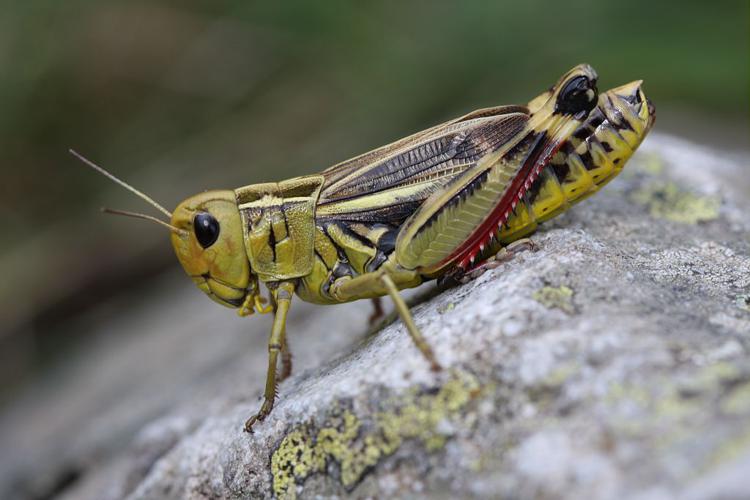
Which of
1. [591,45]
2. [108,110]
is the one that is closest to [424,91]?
[591,45]

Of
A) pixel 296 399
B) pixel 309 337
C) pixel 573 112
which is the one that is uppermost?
pixel 573 112

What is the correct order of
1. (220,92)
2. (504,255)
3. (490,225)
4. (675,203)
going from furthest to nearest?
(220,92) → (675,203) → (490,225) → (504,255)

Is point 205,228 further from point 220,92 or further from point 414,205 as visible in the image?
point 220,92

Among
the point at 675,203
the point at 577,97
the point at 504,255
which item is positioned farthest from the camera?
the point at 675,203

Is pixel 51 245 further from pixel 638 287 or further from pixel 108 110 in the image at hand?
pixel 638 287

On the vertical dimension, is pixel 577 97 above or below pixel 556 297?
above

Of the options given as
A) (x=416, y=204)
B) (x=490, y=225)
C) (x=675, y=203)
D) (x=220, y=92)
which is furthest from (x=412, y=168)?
(x=220, y=92)

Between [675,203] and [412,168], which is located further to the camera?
[675,203]

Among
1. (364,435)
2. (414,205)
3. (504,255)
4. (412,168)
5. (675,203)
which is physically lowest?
(675,203)
